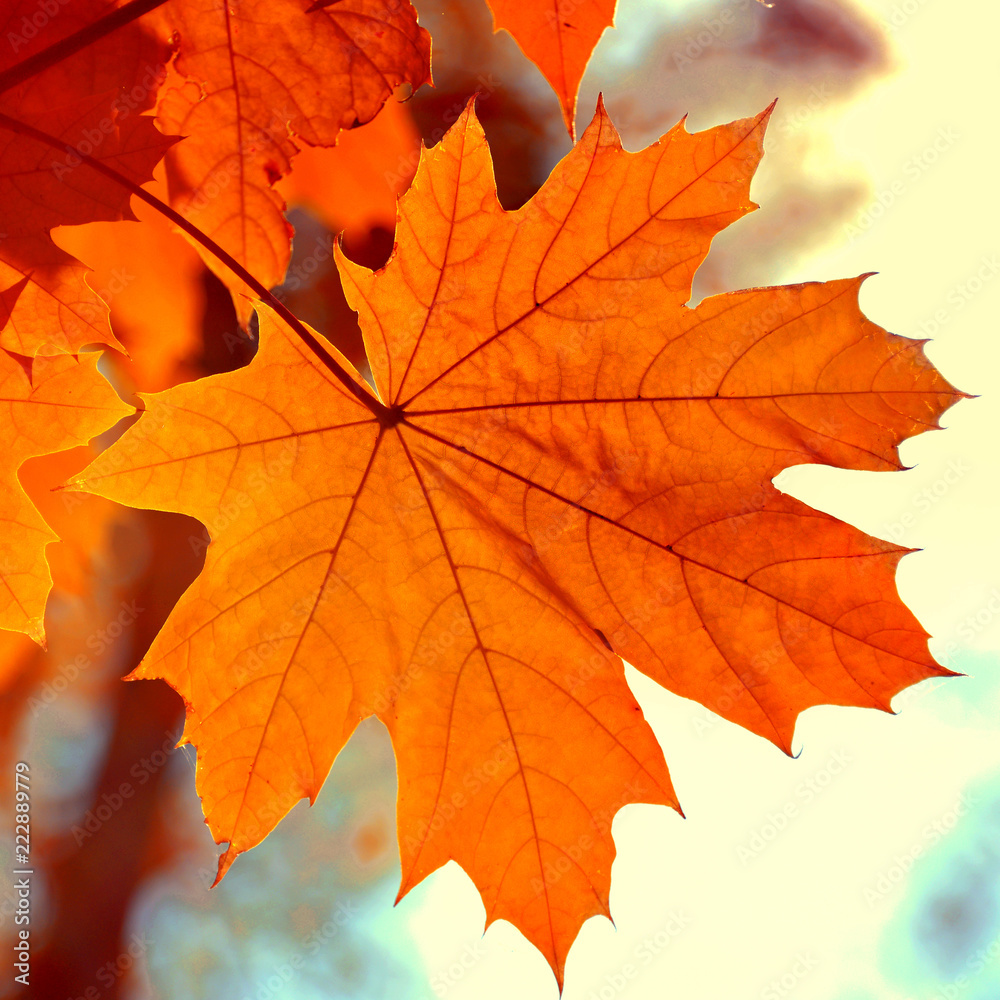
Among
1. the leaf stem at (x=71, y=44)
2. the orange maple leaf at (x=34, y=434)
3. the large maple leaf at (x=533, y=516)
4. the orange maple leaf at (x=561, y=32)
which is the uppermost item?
the leaf stem at (x=71, y=44)

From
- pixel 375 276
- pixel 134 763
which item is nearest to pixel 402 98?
pixel 375 276

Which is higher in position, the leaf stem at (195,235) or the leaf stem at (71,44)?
the leaf stem at (71,44)

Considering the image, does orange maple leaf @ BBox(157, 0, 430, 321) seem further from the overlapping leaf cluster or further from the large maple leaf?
the large maple leaf

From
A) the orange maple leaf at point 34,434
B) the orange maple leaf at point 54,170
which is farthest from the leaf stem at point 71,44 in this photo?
the orange maple leaf at point 34,434

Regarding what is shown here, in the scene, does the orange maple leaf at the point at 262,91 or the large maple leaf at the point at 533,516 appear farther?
the orange maple leaf at the point at 262,91

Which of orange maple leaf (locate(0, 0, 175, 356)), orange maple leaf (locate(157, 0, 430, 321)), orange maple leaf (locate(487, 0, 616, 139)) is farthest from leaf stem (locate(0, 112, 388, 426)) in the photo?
orange maple leaf (locate(487, 0, 616, 139))

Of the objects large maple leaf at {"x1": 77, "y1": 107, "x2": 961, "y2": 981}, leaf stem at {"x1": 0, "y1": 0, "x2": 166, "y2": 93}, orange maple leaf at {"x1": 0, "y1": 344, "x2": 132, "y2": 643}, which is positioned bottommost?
large maple leaf at {"x1": 77, "y1": 107, "x2": 961, "y2": 981}

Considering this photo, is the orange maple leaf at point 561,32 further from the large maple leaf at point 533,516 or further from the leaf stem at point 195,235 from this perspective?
the leaf stem at point 195,235

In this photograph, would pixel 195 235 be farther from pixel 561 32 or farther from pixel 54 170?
pixel 561 32
